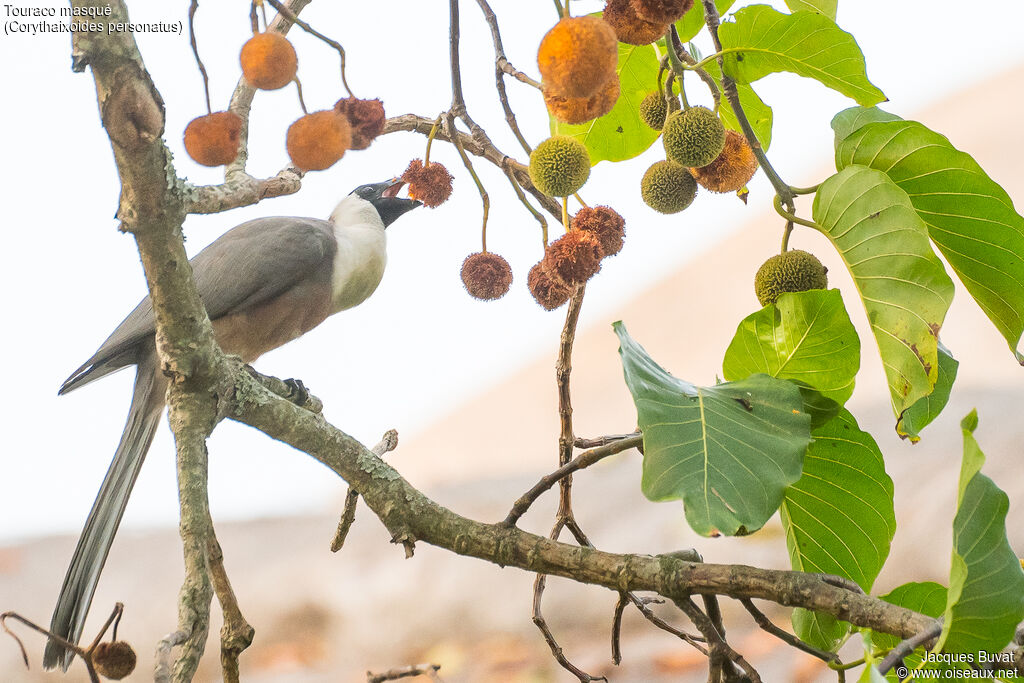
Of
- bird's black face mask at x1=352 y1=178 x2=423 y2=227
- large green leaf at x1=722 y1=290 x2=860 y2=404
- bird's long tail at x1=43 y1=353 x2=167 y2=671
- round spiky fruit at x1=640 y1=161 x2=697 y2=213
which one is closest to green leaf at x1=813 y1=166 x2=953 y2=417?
large green leaf at x1=722 y1=290 x2=860 y2=404

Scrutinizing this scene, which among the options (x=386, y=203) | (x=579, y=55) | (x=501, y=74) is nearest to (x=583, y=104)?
(x=579, y=55)

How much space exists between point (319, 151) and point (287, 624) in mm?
1548

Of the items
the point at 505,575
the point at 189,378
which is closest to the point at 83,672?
the point at 505,575

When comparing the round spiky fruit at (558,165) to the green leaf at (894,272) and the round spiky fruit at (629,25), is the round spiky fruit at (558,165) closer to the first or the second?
the round spiky fruit at (629,25)

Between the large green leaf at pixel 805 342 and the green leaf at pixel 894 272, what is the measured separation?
4cm

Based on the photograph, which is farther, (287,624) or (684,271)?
(684,271)

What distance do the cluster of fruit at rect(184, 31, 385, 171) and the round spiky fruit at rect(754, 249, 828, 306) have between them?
40 centimetres

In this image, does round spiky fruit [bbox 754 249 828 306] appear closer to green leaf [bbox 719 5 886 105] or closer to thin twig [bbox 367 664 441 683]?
green leaf [bbox 719 5 886 105]

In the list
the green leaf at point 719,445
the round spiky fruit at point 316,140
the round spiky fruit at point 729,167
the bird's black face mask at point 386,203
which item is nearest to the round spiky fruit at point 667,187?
the round spiky fruit at point 729,167

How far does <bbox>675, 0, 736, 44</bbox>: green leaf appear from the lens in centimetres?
92

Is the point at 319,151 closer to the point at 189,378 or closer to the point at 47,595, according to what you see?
the point at 189,378

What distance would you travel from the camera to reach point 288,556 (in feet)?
6.57

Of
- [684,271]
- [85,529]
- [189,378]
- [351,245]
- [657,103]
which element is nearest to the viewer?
[189,378]

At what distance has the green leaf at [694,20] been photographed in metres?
0.92
